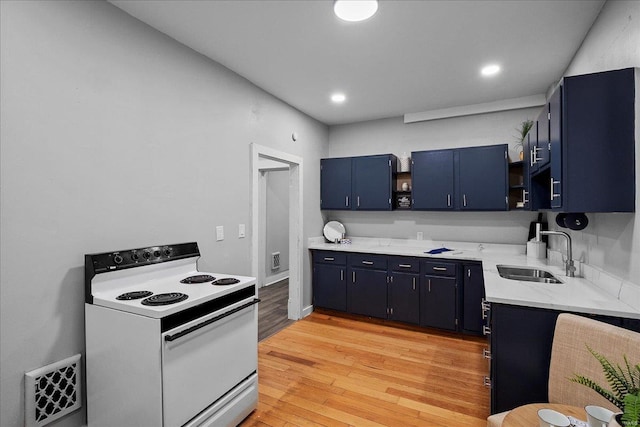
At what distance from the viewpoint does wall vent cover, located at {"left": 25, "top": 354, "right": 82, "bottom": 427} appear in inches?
62.3

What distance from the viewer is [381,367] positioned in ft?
9.32

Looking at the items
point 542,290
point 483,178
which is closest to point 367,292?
point 483,178

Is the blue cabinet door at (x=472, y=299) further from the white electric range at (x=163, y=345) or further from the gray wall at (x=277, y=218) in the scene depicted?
the gray wall at (x=277, y=218)

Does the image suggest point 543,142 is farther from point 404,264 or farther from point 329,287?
point 329,287

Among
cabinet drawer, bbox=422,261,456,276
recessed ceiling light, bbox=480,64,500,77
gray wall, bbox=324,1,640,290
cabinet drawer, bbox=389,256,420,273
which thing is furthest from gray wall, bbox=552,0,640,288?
cabinet drawer, bbox=389,256,420,273

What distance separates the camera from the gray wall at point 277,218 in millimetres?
5816

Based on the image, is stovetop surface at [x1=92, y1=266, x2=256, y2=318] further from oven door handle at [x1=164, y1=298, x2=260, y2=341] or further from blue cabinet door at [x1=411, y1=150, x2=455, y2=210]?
blue cabinet door at [x1=411, y1=150, x2=455, y2=210]

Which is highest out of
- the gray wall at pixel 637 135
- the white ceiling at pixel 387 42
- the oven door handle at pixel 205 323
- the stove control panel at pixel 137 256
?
the white ceiling at pixel 387 42

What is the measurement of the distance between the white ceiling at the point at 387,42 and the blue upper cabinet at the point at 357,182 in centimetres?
100

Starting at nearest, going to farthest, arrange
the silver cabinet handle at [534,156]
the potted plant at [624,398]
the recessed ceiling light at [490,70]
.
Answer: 1. the potted plant at [624,398]
2. the silver cabinet handle at [534,156]
3. the recessed ceiling light at [490,70]

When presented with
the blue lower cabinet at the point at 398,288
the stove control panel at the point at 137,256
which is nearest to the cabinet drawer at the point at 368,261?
the blue lower cabinet at the point at 398,288

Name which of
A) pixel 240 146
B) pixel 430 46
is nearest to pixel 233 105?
pixel 240 146

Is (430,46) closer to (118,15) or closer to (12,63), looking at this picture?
(118,15)

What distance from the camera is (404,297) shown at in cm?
377
